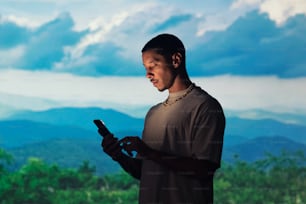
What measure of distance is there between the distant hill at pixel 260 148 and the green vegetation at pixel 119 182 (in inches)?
1.0

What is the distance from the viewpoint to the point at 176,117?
743 millimetres

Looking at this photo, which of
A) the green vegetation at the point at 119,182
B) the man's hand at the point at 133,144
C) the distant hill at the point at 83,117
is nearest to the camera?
the man's hand at the point at 133,144

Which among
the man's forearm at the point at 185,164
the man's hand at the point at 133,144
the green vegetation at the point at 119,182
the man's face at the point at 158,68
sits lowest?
the man's forearm at the point at 185,164

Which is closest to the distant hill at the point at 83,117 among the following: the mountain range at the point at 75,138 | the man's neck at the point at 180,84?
the mountain range at the point at 75,138

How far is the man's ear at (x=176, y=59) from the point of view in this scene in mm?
755

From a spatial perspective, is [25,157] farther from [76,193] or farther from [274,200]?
[274,200]

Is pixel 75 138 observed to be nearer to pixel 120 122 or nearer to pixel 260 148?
pixel 120 122

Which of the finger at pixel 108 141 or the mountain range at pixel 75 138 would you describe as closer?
the finger at pixel 108 141

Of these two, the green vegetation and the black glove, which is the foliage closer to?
the green vegetation

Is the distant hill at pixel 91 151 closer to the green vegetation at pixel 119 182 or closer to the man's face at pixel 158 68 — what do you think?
the green vegetation at pixel 119 182

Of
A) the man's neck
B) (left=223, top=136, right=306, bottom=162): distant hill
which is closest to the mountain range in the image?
(left=223, top=136, right=306, bottom=162): distant hill

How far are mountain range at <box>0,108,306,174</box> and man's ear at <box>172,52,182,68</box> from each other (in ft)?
5.68

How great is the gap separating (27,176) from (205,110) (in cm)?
194

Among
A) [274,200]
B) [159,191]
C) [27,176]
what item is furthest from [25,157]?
[159,191]
